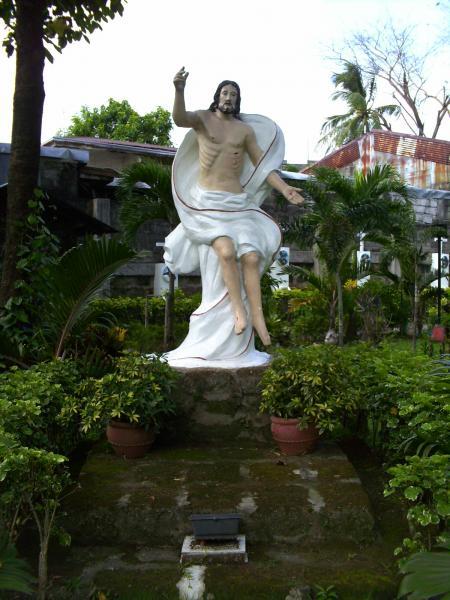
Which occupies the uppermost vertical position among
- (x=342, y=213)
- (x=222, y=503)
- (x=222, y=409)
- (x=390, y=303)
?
(x=342, y=213)

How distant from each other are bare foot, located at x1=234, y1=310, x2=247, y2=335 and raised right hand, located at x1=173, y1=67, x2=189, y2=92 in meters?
1.52

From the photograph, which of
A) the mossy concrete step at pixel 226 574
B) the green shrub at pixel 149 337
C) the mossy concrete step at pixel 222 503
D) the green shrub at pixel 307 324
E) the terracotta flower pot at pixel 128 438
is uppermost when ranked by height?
the green shrub at pixel 307 324

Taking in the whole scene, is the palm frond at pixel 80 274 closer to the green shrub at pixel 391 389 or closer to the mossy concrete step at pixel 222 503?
the mossy concrete step at pixel 222 503

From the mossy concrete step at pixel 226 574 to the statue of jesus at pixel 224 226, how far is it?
1.45 metres

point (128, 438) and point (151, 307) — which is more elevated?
point (151, 307)

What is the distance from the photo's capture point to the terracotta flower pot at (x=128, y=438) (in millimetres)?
3594

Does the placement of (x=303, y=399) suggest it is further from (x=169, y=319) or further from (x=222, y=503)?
(x=169, y=319)

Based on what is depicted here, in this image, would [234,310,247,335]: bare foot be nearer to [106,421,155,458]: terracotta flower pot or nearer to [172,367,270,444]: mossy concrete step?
[172,367,270,444]: mossy concrete step

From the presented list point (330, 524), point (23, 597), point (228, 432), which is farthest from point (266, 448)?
point (23, 597)

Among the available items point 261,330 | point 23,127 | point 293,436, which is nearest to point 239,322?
point 261,330

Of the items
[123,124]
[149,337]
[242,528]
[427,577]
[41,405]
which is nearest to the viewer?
[427,577]

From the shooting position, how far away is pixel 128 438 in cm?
361

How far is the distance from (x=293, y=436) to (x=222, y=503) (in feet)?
2.46

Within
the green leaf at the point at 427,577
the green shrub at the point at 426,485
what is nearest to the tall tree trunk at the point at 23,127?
the green shrub at the point at 426,485
